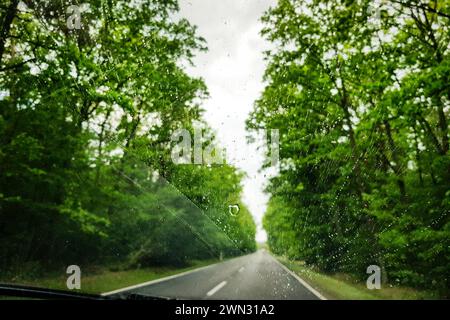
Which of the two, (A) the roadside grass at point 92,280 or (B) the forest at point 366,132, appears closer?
(B) the forest at point 366,132

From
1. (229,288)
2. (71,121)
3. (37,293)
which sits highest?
(71,121)

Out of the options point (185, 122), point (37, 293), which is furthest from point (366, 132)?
point (37, 293)

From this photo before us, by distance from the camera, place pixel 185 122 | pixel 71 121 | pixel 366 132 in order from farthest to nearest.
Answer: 1. pixel 71 121
2. pixel 366 132
3. pixel 185 122

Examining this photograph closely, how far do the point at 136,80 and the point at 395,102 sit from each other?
6.44m

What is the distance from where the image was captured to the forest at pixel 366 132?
5.33 meters

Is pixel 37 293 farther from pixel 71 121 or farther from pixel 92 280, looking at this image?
pixel 71 121

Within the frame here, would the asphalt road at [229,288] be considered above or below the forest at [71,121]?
below

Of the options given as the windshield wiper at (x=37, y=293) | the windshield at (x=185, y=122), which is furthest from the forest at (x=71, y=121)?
the windshield wiper at (x=37, y=293)

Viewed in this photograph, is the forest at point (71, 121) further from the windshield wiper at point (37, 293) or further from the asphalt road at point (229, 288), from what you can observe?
the windshield wiper at point (37, 293)

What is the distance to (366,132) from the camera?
24.6 ft

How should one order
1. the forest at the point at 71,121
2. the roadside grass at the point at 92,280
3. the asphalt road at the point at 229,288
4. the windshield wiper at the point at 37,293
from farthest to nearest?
the asphalt road at the point at 229,288 → the roadside grass at the point at 92,280 → the forest at the point at 71,121 → the windshield wiper at the point at 37,293

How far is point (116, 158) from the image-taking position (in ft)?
16.5
